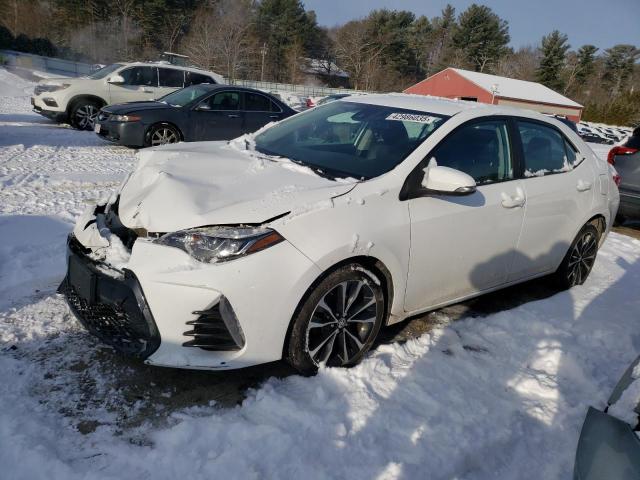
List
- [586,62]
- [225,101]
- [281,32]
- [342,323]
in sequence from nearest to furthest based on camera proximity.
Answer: [342,323]
[225,101]
[281,32]
[586,62]

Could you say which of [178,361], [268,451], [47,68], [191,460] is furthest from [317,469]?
[47,68]

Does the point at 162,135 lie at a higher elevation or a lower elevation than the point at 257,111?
lower

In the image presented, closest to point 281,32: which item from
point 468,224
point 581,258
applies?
point 581,258

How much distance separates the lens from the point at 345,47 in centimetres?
6425

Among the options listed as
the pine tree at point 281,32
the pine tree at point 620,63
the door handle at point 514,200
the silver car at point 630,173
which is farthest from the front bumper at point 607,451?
the pine tree at point 620,63

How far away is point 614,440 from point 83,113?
1240 centimetres

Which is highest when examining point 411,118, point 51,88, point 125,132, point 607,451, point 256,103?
point 411,118

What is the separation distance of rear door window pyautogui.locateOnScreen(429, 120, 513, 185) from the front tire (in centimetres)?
99

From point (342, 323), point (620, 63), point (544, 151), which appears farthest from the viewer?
point (620, 63)

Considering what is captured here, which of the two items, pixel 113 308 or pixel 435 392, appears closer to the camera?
pixel 113 308

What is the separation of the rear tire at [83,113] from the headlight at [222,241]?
10.6m

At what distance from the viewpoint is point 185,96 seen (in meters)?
10.1

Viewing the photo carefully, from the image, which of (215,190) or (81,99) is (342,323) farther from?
(81,99)

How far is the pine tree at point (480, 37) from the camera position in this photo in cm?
7056
